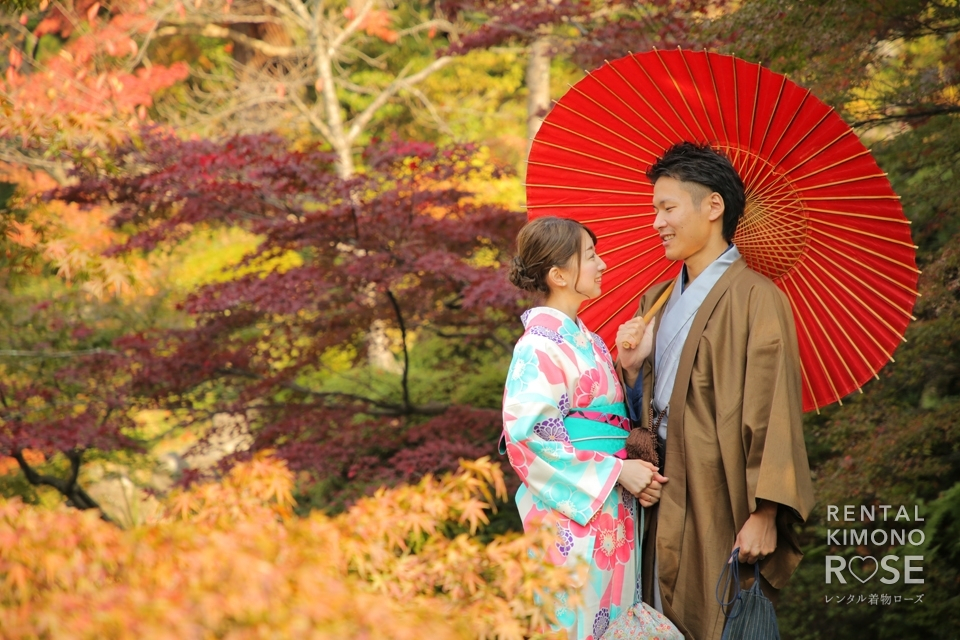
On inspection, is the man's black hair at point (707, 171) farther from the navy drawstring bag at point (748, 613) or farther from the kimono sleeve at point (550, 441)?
the navy drawstring bag at point (748, 613)

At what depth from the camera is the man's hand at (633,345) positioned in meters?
2.75

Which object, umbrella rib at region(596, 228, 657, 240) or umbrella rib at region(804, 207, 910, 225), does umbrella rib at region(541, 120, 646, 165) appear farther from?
umbrella rib at region(804, 207, 910, 225)

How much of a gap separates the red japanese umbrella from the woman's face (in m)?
0.33

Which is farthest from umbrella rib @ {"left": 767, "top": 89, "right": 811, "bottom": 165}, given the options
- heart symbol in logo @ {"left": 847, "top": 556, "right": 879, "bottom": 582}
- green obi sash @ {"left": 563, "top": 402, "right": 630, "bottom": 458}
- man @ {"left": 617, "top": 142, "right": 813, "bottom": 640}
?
heart symbol in logo @ {"left": 847, "top": 556, "right": 879, "bottom": 582}

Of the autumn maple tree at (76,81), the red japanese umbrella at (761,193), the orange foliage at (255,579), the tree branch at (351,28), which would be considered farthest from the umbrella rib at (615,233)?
the tree branch at (351,28)

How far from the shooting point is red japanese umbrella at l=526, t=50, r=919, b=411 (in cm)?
245

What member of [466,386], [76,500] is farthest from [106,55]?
[466,386]

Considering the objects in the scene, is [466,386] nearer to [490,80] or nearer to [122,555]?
[122,555]

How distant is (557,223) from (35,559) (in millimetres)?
1576

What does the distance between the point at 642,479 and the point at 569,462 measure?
22 centimetres

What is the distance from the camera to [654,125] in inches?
109

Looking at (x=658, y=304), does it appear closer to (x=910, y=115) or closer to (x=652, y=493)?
(x=652, y=493)

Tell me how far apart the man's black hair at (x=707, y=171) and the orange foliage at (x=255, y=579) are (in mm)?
1105

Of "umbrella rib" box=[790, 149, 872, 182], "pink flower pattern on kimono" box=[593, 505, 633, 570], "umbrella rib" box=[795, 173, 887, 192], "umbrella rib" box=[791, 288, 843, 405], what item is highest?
"umbrella rib" box=[790, 149, 872, 182]
